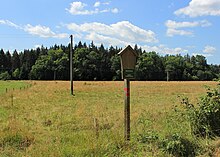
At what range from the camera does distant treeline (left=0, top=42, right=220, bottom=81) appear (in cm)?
11381

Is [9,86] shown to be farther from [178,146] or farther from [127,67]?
[178,146]

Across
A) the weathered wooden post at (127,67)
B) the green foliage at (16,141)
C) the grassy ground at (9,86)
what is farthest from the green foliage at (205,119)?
the grassy ground at (9,86)

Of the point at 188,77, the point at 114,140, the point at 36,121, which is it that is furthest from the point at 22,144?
the point at 188,77

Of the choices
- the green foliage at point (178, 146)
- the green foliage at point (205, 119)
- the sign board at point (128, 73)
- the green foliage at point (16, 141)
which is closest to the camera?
the green foliage at point (178, 146)

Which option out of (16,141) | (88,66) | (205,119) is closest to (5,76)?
(88,66)

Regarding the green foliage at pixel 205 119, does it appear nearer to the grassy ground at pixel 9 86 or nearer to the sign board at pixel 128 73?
the sign board at pixel 128 73

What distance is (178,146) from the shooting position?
6.88m

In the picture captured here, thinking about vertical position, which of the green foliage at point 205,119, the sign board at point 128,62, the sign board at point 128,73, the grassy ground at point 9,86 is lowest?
the grassy ground at point 9,86

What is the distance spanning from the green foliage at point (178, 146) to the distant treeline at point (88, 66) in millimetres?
102093

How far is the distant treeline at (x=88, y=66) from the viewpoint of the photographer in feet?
373

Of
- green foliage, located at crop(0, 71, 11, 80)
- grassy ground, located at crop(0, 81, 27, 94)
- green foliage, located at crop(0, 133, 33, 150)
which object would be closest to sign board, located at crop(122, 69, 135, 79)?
green foliage, located at crop(0, 133, 33, 150)

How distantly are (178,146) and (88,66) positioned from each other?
4272 inches

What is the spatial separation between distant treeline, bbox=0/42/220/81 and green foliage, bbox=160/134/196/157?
102m

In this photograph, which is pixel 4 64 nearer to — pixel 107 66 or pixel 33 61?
pixel 33 61
